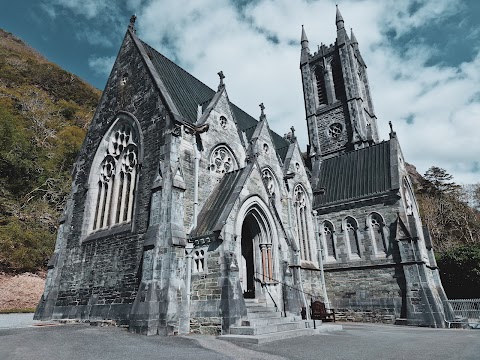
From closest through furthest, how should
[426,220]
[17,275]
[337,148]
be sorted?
[17,275], [337,148], [426,220]

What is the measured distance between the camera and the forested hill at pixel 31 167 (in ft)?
68.1

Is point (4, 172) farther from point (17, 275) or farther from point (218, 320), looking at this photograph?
point (218, 320)

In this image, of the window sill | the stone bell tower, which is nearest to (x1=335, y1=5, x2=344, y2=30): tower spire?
the stone bell tower

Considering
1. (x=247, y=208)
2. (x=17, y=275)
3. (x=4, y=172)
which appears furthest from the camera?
(x=4, y=172)

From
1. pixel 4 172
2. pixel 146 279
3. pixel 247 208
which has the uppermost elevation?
pixel 4 172

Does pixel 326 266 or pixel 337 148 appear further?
pixel 337 148

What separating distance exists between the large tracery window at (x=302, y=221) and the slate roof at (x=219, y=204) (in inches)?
340

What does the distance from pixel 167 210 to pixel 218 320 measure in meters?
4.36

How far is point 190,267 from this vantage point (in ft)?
38.8

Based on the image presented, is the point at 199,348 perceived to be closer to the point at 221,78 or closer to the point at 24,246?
the point at 221,78

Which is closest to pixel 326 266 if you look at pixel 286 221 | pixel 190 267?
pixel 286 221

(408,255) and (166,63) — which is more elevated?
(166,63)

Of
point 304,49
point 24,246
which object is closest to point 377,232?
point 24,246

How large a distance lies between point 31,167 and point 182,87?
52.8 feet
